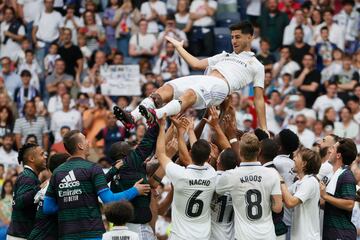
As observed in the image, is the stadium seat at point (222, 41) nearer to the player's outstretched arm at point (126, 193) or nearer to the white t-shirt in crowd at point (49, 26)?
the white t-shirt in crowd at point (49, 26)

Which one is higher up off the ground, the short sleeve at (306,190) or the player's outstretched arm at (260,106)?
the player's outstretched arm at (260,106)

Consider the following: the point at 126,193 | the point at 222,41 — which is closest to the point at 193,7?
the point at 222,41

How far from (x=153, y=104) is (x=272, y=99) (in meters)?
10.1

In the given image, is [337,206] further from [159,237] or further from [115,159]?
[159,237]

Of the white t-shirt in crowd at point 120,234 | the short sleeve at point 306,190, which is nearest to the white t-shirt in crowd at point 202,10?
the short sleeve at point 306,190

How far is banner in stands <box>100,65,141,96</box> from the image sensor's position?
24.5 m

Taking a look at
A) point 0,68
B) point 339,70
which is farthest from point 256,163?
point 0,68

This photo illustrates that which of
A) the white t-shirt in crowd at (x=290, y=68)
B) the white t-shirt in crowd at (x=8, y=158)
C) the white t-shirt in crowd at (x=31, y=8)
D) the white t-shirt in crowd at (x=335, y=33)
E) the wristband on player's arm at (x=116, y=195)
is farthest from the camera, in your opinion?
the white t-shirt in crowd at (x=31, y=8)

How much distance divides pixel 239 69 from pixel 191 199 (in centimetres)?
253

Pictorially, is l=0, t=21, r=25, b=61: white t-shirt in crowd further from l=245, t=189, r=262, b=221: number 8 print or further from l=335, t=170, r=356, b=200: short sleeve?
l=245, t=189, r=262, b=221: number 8 print

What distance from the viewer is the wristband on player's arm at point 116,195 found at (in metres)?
13.2

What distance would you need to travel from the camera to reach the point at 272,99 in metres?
24.0

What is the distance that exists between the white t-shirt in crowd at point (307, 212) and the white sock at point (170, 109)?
1776mm

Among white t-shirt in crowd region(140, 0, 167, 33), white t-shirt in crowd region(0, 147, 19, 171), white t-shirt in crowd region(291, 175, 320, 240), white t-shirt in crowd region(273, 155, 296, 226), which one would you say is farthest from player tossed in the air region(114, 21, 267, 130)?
white t-shirt in crowd region(140, 0, 167, 33)
